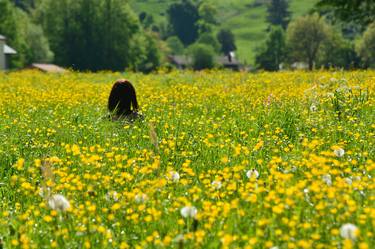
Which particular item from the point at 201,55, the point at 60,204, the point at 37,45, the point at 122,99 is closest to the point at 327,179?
the point at 60,204

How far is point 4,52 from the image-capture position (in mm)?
73062

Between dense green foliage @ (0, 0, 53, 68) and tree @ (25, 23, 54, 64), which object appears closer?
dense green foliage @ (0, 0, 53, 68)

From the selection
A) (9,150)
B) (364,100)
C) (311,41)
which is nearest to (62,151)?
(9,150)

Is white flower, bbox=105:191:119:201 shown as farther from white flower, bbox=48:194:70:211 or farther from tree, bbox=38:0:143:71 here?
tree, bbox=38:0:143:71

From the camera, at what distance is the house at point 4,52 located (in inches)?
2838

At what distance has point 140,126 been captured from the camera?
34.4 ft

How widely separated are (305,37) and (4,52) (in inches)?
2116

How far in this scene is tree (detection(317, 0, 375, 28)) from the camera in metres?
15.8

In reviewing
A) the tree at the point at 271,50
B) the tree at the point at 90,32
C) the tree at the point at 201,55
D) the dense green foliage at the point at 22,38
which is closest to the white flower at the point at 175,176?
the tree at the point at 90,32

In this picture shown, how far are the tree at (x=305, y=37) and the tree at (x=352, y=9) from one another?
83819 mm

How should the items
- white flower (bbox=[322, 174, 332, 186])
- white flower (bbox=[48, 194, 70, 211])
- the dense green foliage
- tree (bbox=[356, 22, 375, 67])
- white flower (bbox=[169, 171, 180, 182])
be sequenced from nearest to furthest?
Result: white flower (bbox=[48, 194, 70, 211])
white flower (bbox=[322, 174, 332, 186])
white flower (bbox=[169, 171, 180, 182])
the dense green foliage
tree (bbox=[356, 22, 375, 67])

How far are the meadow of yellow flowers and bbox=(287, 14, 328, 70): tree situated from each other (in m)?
87.1

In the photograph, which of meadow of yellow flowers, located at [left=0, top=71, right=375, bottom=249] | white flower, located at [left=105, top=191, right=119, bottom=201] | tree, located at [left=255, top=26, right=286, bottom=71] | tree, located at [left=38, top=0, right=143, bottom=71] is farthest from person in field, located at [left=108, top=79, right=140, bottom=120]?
tree, located at [left=255, top=26, right=286, bottom=71]

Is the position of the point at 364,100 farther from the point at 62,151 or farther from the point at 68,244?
the point at 68,244
